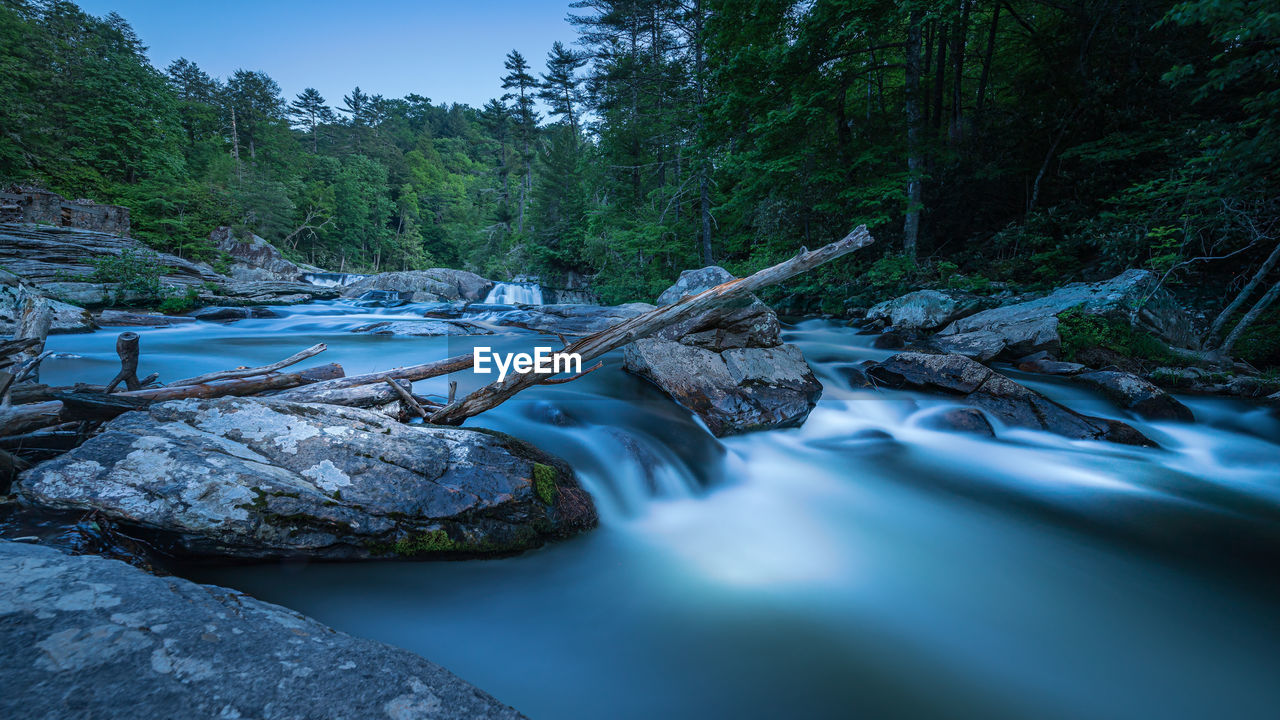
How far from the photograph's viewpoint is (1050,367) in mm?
6742

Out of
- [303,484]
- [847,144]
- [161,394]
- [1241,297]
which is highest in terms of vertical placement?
[847,144]

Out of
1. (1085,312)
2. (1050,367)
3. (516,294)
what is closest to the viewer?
(1050,367)

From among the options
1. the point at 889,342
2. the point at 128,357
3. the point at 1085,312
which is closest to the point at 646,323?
the point at 128,357

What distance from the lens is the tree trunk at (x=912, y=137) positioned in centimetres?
1011

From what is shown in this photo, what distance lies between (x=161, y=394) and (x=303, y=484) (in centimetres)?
181

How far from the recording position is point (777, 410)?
198 inches

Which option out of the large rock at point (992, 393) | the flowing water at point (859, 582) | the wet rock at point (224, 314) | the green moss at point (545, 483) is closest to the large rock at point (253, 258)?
the wet rock at point (224, 314)

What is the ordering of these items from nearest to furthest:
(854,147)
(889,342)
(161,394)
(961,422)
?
(161,394), (961,422), (889,342), (854,147)

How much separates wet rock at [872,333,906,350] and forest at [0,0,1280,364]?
8.28 ft

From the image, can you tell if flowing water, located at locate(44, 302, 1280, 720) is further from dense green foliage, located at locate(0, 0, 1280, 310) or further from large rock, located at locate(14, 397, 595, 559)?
dense green foliage, located at locate(0, 0, 1280, 310)

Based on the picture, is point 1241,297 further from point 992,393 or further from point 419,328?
point 419,328

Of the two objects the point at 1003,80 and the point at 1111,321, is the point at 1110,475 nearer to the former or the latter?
the point at 1111,321

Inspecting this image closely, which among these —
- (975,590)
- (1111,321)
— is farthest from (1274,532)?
(1111,321)

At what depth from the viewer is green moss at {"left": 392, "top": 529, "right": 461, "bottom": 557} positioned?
2.27 metres
